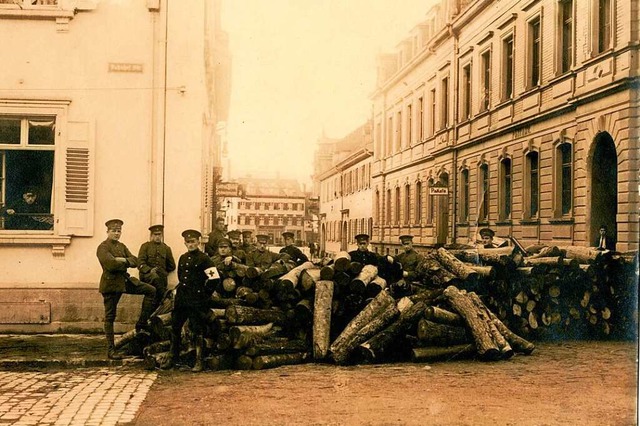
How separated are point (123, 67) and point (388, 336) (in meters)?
6.36

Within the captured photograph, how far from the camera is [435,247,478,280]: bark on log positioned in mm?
10742

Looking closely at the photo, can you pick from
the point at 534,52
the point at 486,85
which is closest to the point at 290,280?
the point at 486,85

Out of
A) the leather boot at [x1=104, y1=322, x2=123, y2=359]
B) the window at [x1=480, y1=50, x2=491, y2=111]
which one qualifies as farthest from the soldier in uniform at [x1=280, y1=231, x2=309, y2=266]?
the window at [x1=480, y1=50, x2=491, y2=111]

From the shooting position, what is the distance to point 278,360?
8.96 metres

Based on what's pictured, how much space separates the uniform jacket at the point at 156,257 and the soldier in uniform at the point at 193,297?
1.94 metres

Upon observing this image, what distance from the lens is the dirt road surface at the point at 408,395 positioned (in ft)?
21.1

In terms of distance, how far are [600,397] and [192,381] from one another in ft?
15.5

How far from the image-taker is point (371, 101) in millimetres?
11352

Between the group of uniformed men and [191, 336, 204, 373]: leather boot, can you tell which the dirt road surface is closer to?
[191, 336, 204, 373]: leather boot

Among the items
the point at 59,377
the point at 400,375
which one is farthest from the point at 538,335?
the point at 59,377

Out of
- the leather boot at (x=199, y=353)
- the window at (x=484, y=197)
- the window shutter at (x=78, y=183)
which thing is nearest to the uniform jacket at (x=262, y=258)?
the window shutter at (x=78, y=183)

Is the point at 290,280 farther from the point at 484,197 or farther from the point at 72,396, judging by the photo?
the point at 484,197

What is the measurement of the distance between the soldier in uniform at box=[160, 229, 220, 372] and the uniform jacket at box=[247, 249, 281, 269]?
2.66m

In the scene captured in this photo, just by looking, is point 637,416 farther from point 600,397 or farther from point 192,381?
point 192,381
